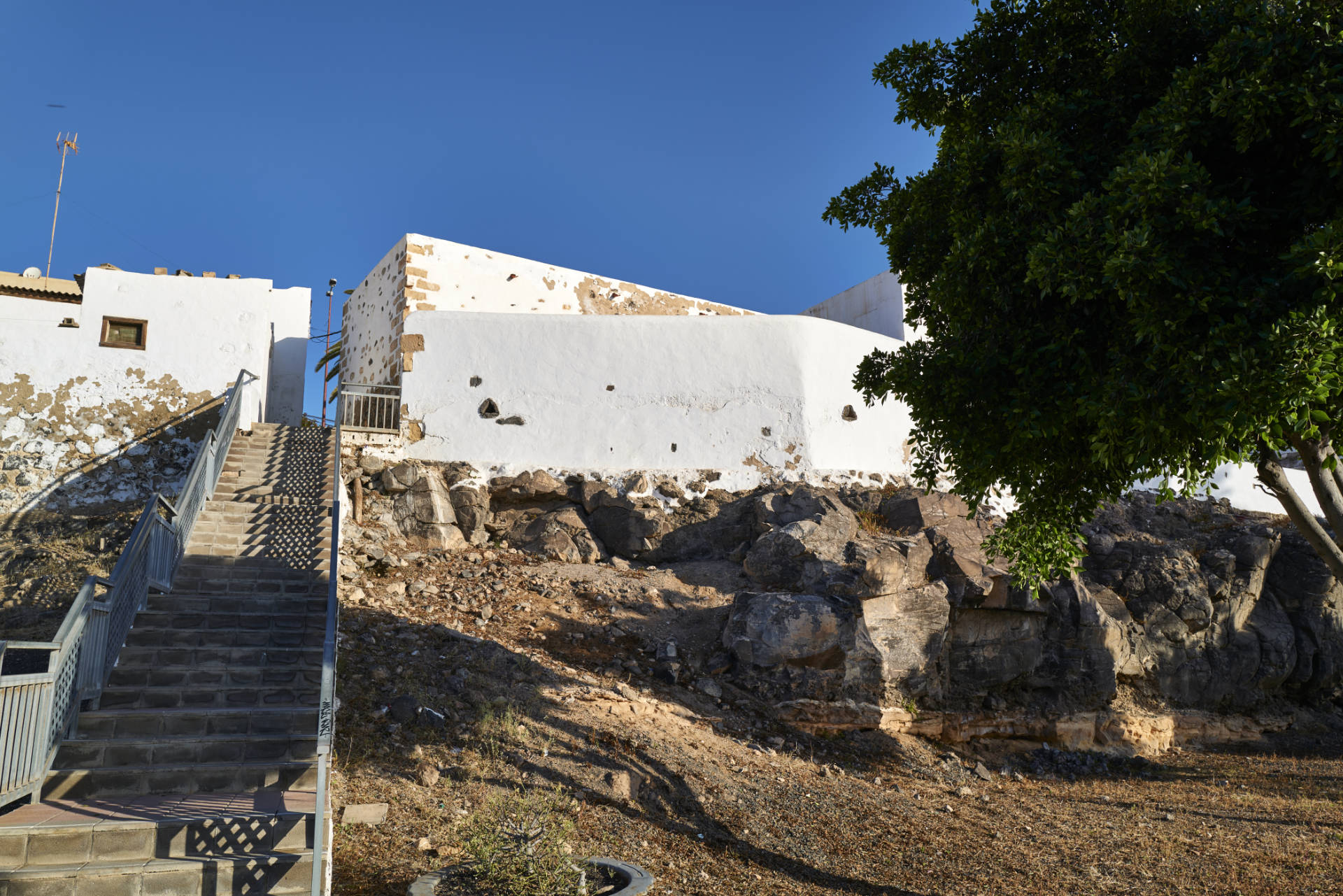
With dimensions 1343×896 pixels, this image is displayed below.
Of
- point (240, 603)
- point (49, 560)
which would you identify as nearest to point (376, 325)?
point (49, 560)

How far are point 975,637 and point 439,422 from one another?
9.34m

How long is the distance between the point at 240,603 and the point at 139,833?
3412mm

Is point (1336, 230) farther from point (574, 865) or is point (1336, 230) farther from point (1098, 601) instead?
point (1098, 601)

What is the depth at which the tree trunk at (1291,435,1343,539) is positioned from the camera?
592cm

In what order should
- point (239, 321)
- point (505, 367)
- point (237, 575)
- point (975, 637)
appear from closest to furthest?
point (237, 575), point (975, 637), point (239, 321), point (505, 367)

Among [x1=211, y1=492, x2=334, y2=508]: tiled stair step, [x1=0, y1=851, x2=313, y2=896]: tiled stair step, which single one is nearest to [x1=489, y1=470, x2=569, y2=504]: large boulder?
[x1=211, y1=492, x2=334, y2=508]: tiled stair step

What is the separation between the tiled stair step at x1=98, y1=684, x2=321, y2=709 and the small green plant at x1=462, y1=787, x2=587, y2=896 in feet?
7.30

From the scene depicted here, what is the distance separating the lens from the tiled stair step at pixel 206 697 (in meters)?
6.54

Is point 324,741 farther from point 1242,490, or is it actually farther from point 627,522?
point 1242,490

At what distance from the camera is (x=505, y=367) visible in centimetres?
1491

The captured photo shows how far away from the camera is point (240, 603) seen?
322 inches

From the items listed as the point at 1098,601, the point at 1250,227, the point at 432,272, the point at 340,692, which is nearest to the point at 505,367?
the point at 432,272

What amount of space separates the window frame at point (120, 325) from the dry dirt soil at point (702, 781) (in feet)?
19.4

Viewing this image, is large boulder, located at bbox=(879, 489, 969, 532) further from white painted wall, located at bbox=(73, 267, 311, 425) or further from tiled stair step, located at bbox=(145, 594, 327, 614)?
white painted wall, located at bbox=(73, 267, 311, 425)
